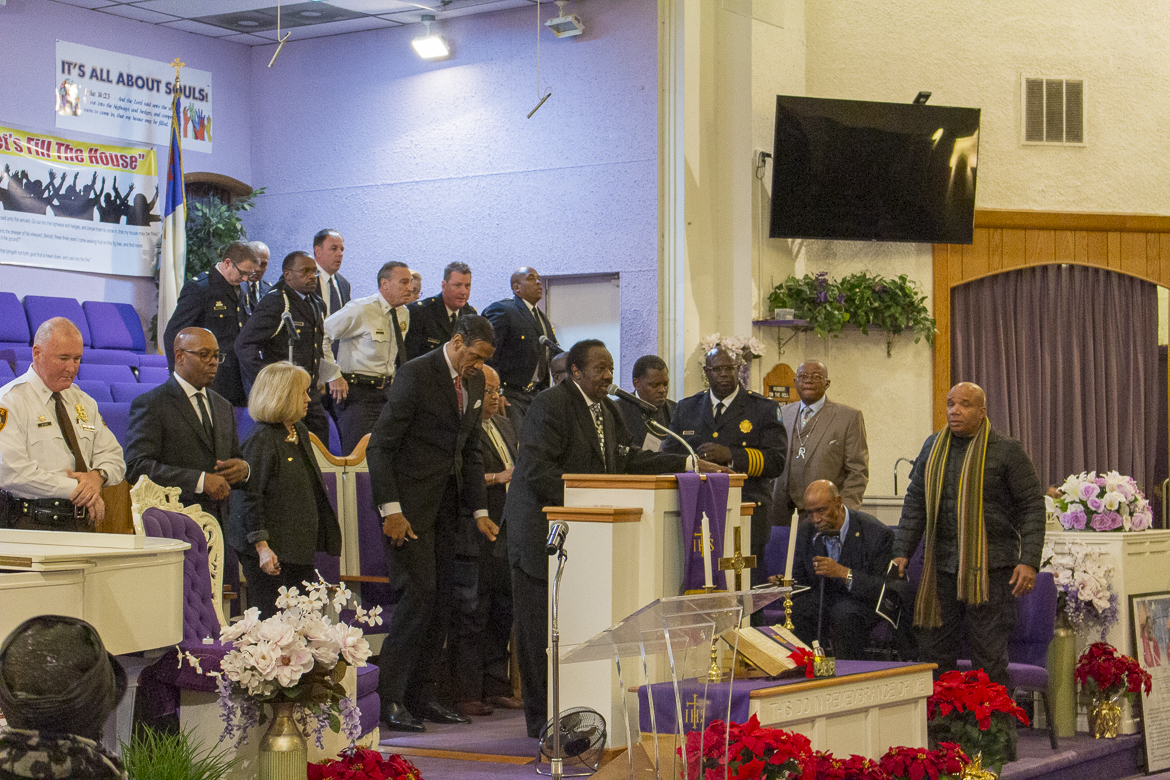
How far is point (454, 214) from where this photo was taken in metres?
10.8

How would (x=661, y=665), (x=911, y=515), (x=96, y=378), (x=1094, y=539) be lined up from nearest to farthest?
(x=661, y=665), (x=911, y=515), (x=1094, y=539), (x=96, y=378)

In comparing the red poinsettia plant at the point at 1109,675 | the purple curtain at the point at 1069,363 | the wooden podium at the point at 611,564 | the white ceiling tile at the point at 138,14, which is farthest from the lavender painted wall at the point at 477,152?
the wooden podium at the point at 611,564

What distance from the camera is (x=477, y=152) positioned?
35.3 feet

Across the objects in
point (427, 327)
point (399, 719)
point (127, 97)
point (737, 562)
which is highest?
point (127, 97)

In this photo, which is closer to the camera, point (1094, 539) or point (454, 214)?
point (1094, 539)

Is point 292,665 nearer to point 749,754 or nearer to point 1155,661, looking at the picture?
point 749,754

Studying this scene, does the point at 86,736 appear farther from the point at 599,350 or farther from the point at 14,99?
the point at 14,99

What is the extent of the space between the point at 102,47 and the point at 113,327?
245 cm

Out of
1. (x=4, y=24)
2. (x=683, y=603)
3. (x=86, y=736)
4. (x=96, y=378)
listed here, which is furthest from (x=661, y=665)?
(x=4, y=24)

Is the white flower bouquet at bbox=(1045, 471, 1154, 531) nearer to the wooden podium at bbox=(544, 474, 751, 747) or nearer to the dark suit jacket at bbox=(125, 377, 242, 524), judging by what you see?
the wooden podium at bbox=(544, 474, 751, 747)

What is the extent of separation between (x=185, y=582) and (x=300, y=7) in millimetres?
7067

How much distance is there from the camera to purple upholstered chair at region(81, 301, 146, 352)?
1027 cm

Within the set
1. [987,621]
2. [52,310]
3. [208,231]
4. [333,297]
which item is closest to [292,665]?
[987,621]

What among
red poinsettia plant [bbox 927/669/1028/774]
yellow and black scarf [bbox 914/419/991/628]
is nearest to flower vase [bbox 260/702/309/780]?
red poinsettia plant [bbox 927/669/1028/774]
